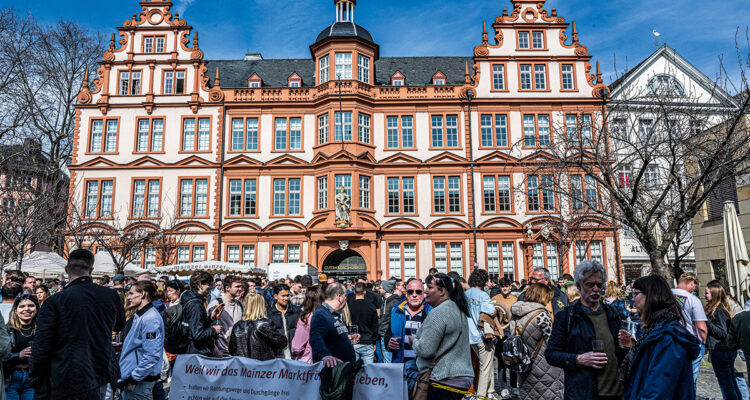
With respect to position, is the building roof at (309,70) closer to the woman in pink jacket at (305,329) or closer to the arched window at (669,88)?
the arched window at (669,88)

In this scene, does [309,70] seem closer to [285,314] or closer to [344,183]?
[344,183]

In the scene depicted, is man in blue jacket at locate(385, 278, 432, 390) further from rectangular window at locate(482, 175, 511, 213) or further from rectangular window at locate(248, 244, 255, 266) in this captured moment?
rectangular window at locate(248, 244, 255, 266)

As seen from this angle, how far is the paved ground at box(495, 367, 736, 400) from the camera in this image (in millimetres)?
9141

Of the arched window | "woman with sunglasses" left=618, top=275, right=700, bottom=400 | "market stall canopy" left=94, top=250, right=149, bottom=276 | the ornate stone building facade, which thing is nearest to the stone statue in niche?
the ornate stone building facade

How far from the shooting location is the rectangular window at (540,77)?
98.3ft

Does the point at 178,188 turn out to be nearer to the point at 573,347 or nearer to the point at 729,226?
the point at 729,226

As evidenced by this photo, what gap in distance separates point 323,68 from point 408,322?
25751 millimetres

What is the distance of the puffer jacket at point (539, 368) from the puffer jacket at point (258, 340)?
3046mm

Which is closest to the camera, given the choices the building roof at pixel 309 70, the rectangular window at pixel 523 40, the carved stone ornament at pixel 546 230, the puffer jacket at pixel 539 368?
the puffer jacket at pixel 539 368

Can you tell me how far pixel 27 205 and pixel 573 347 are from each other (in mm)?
21411

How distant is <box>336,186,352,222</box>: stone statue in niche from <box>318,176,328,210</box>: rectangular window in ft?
3.26

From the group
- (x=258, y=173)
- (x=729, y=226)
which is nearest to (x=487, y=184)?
(x=258, y=173)

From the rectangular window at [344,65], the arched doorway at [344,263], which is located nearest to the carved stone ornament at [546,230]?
the arched doorway at [344,263]

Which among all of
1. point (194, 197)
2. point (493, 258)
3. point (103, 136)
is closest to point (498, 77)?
point (493, 258)
